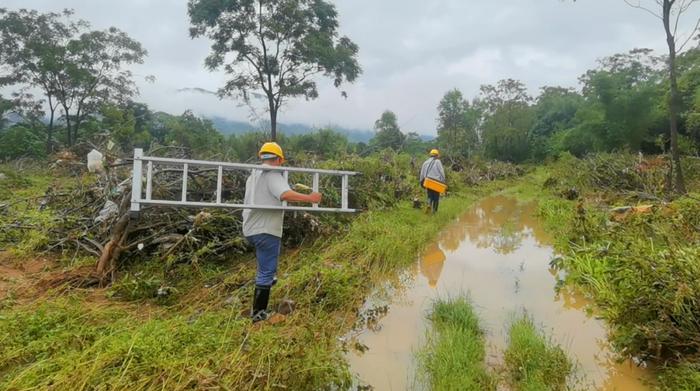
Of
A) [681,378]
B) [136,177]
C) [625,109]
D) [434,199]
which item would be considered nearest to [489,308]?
[681,378]

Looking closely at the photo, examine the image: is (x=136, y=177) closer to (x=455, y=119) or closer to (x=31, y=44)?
(x=31, y=44)

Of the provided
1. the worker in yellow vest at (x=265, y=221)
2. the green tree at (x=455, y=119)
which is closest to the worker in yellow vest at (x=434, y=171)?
the worker in yellow vest at (x=265, y=221)

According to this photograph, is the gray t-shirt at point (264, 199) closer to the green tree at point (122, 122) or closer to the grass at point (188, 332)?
the grass at point (188, 332)

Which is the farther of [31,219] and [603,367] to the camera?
[31,219]

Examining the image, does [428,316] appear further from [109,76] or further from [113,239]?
[109,76]

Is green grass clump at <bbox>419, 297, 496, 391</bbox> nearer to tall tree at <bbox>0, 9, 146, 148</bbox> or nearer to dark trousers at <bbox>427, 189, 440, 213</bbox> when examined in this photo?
dark trousers at <bbox>427, 189, 440, 213</bbox>

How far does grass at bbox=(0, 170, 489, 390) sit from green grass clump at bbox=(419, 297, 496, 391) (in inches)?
27.5

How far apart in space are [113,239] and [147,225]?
1.72 feet

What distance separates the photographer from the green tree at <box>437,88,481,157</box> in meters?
40.7

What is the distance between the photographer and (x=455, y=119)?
138ft

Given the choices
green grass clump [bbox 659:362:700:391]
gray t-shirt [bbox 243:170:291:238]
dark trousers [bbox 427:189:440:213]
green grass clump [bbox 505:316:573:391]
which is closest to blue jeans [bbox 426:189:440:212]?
dark trousers [bbox 427:189:440:213]

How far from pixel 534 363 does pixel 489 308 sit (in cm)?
134

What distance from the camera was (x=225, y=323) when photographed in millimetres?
3520

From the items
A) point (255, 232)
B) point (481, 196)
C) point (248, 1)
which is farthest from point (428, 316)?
point (248, 1)
